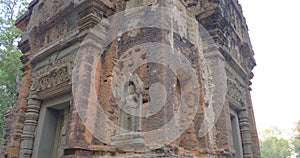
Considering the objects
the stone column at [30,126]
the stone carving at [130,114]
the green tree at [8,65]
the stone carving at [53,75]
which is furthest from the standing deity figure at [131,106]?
the green tree at [8,65]

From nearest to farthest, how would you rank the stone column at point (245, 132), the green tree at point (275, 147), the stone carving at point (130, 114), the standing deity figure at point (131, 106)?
the stone carving at point (130, 114)
the standing deity figure at point (131, 106)
the stone column at point (245, 132)
the green tree at point (275, 147)

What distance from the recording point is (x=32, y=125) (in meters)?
5.62

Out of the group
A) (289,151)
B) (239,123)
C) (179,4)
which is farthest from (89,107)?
(289,151)

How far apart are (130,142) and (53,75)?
279cm

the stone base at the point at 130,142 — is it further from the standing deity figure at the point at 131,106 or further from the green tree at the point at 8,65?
the green tree at the point at 8,65

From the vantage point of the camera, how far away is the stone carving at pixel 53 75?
518 cm

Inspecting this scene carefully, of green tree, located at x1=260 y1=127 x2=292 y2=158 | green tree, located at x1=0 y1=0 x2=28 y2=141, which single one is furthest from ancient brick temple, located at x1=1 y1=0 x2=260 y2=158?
green tree, located at x1=260 y1=127 x2=292 y2=158

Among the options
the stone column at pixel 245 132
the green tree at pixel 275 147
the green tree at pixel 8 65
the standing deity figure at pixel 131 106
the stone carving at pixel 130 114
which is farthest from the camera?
the green tree at pixel 275 147

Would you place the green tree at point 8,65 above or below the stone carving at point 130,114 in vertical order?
above

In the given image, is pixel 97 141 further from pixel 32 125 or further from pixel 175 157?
pixel 32 125

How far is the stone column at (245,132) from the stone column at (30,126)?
5999 millimetres

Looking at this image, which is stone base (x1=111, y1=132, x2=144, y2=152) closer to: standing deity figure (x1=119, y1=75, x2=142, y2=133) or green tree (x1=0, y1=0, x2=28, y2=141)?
standing deity figure (x1=119, y1=75, x2=142, y2=133)

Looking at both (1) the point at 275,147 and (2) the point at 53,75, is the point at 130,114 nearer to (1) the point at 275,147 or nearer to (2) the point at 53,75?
(2) the point at 53,75

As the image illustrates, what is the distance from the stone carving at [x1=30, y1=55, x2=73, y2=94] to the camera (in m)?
5.18
